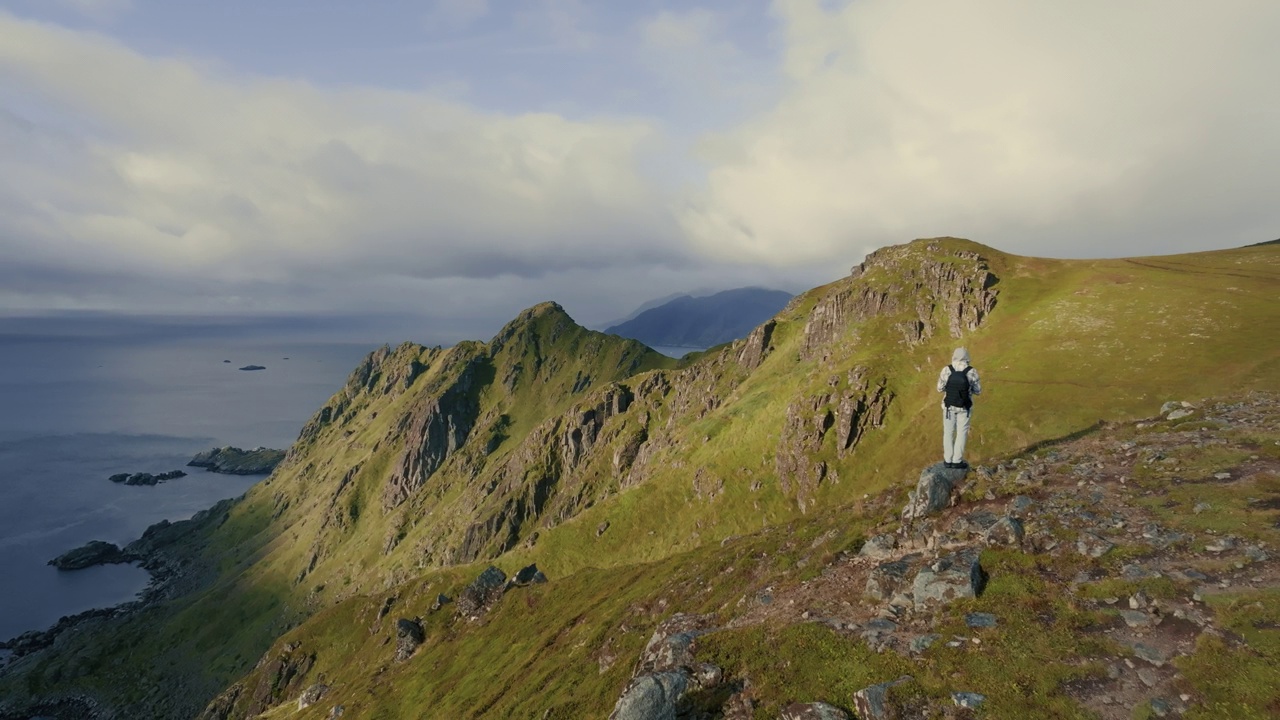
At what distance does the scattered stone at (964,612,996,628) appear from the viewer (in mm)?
19875

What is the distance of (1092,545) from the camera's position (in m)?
22.0

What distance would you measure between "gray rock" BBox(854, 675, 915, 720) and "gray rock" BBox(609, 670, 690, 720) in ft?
22.8

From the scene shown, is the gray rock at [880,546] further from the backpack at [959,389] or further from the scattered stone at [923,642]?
the backpack at [959,389]

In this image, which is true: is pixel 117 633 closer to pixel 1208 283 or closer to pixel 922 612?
pixel 922 612

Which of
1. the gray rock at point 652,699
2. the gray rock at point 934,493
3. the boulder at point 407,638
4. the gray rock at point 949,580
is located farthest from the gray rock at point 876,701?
the boulder at point 407,638

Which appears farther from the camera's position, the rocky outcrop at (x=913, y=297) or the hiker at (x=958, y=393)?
the rocky outcrop at (x=913, y=297)

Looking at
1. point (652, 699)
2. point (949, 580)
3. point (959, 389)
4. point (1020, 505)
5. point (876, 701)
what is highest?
point (959, 389)

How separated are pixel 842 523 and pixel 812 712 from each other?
21.9 metres

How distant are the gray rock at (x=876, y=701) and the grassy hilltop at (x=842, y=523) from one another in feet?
1.94

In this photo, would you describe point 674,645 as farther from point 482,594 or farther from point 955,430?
point 482,594

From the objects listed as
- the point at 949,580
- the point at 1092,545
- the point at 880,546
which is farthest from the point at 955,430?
the point at 949,580

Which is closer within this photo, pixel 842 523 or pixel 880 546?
pixel 880 546

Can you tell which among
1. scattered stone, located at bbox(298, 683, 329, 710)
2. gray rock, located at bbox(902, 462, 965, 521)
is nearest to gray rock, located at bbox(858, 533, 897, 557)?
gray rock, located at bbox(902, 462, 965, 521)

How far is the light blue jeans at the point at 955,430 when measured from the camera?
2873 cm
